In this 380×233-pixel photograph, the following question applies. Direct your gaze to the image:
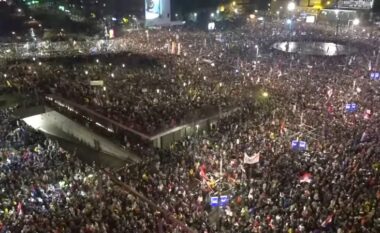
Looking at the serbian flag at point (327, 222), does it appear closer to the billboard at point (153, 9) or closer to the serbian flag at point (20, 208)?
the serbian flag at point (20, 208)

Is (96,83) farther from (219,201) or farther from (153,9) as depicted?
(153,9)

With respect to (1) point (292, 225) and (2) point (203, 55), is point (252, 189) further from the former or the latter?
(2) point (203, 55)

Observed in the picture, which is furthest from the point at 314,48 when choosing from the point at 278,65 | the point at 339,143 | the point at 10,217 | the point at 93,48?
the point at 10,217

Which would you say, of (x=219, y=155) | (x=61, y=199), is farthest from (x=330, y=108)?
(x=61, y=199)

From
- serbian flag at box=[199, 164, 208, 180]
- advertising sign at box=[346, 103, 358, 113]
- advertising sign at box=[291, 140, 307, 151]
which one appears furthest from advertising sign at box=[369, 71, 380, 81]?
serbian flag at box=[199, 164, 208, 180]

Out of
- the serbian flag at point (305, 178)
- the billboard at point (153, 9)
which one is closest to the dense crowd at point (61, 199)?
the serbian flag at point (305, 178)

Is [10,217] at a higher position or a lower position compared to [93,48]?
lower

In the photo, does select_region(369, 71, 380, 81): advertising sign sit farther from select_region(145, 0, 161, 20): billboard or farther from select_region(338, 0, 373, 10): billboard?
select_region(145, 0, 161, 20): billboard
